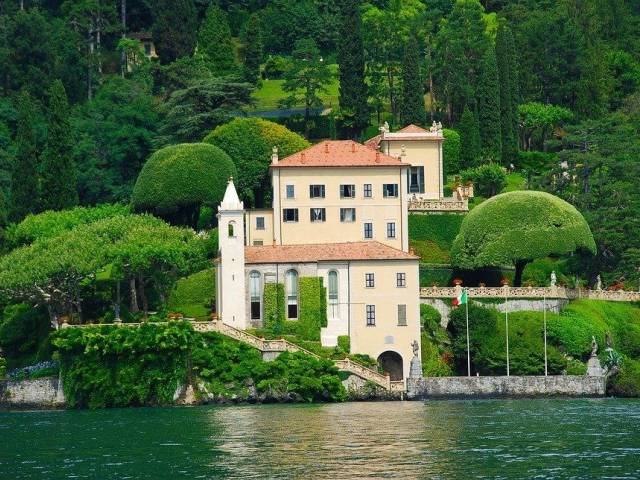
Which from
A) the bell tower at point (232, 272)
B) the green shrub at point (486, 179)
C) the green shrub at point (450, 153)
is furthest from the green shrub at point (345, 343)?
the green shrub at point (450, 153)

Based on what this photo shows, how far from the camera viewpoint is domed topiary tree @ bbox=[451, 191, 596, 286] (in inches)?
3890

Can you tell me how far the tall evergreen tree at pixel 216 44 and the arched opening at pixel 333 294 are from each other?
128 ft

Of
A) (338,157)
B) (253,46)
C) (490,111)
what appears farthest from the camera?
(253,46)

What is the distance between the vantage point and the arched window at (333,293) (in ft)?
309

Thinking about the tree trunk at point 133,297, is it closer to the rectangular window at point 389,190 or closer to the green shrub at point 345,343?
the green shrub at point 345,343

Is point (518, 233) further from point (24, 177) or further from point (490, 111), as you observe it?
point (24, 177)

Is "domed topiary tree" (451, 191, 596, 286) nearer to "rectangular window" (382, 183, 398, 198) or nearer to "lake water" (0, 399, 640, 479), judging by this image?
"rectangular window" (382, 183, 398, 198)

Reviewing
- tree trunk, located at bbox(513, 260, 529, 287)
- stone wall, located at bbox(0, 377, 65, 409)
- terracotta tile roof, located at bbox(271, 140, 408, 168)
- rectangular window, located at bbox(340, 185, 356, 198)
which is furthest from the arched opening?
stone wall, located at bbox(0, 377, 65, 409)

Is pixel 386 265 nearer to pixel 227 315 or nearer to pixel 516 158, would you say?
pixel 227 315

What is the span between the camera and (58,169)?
107125mm

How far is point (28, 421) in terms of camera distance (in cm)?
8188

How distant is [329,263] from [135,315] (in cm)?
925

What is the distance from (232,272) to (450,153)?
24.2m

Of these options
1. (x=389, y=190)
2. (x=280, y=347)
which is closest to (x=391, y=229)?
(x=389, y=190)
